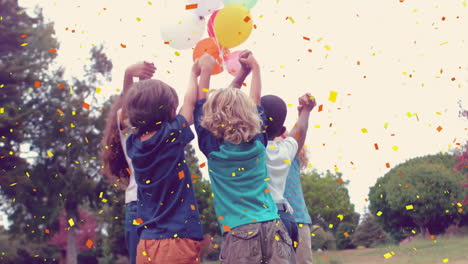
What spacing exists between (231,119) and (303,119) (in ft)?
3.06

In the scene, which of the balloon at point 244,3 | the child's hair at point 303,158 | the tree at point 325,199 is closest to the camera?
the balloon at point 244,3

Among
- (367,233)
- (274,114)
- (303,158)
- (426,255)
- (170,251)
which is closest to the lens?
(170,251)

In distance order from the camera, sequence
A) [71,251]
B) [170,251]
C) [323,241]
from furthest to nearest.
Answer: [323,241]
[71,251]
[170,251]

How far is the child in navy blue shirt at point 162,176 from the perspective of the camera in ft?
9.04

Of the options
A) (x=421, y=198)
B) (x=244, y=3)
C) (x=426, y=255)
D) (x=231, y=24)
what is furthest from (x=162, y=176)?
(x=421, y=198)

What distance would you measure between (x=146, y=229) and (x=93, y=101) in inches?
741

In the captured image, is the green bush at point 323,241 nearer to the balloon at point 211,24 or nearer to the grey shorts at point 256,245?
the balloon at point 211,24

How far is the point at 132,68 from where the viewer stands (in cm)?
335

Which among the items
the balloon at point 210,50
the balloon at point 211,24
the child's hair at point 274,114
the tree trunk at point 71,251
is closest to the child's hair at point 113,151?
the child's hair at point 274,114

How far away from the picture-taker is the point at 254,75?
133 inches

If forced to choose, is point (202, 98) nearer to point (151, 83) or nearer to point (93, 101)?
Result: point (151, 83)

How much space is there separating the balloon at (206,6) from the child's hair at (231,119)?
1.42 m

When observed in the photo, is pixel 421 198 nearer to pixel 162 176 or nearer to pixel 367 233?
pixel 367 233

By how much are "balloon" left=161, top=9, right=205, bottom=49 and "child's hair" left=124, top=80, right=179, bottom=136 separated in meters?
1.39
